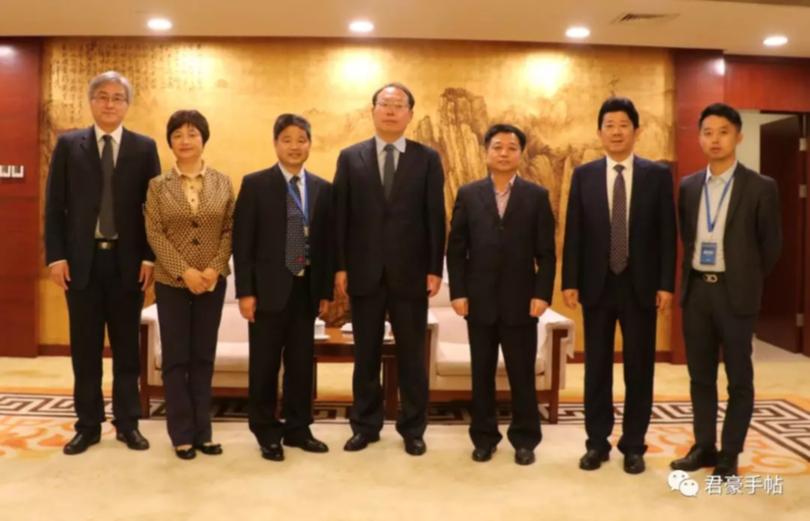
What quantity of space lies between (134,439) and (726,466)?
8.60 ft

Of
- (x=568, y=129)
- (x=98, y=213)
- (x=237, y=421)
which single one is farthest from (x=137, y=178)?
(x=568, y=129)

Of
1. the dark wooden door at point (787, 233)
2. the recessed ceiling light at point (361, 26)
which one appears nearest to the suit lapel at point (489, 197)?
the recessed ceiling light at point (361, 26)

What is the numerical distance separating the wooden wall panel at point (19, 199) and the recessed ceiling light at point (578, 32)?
405cm

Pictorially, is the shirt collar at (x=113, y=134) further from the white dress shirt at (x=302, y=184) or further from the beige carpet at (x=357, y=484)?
the beige carpet at (x=357, y=484)

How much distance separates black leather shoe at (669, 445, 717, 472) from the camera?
3.32 metres

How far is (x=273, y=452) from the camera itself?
3.42m

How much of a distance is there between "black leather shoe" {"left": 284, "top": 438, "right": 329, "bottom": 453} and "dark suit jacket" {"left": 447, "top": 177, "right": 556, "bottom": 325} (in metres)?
0.91

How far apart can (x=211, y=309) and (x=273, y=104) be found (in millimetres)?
2980

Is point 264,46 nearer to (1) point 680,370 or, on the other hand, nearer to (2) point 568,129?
(2) point 568,129

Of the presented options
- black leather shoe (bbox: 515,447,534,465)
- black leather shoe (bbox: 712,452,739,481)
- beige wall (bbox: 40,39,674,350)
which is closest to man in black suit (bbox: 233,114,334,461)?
black leather shoe (bbox: 515,447,534,465)

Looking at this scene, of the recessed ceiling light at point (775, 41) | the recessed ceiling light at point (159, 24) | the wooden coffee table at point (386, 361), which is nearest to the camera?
the wooden coffee table at point (386, 361)

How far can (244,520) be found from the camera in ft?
9.00

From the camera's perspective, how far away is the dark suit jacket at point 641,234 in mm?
3242

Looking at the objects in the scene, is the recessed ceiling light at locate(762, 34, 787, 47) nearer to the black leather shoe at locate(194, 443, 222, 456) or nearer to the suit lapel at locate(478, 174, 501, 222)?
the suit lapel at locate(478, 174, 501, 222)
